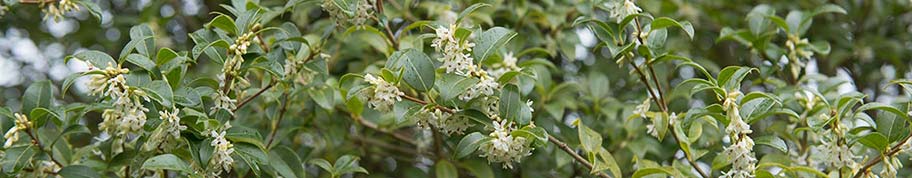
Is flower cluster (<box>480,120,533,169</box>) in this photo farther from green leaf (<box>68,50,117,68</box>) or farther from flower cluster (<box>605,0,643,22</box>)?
green leaf (<box>68,50,117,68</box>)

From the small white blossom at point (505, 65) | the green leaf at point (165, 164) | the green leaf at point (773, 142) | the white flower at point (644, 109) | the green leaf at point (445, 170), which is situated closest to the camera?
the green leaf at point (165, 164)

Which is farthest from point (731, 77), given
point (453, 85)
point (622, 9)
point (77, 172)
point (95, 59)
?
point (77, 172)

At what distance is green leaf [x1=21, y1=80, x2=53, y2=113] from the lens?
6.59 feet

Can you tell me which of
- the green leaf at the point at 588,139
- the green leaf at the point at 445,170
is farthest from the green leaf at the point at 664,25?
the green leaf at the point at 445,170

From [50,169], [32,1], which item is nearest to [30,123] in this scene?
[50,169]

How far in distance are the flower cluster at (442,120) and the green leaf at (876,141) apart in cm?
74

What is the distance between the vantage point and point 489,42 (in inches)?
72.1

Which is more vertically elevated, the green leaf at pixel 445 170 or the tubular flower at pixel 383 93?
the tubular flower at pixel 383 93

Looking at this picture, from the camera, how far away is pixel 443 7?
8.29ft

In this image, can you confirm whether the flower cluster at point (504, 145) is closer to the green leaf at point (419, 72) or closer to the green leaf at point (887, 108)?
the green leaf at point (419, 72)

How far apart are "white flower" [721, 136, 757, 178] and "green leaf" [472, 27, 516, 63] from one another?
451 mm

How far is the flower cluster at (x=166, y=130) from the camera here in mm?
1734

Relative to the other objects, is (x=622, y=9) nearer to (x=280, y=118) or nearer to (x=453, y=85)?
(x=453, y=85)

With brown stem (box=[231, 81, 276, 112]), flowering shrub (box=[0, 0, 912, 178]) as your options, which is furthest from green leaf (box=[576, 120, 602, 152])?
brown stem (box=[231, 81, 276, 112])
